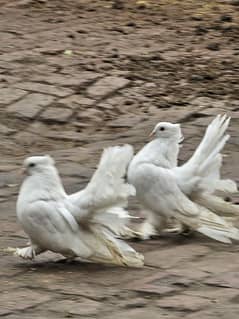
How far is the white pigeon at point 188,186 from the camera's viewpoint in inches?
243

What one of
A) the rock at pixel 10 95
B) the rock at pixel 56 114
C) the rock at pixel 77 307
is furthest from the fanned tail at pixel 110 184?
the rock at pixel 10 95

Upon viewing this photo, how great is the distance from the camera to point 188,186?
20.6 feet

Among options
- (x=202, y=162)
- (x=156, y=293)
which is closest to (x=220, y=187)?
(x=202, y=162)

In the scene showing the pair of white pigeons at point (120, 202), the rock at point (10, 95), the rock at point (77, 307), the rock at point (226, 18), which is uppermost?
the pair of white pigeons at point (120, 202)

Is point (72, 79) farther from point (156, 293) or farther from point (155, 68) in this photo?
point (156, 293)

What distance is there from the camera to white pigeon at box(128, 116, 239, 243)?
6.18 m

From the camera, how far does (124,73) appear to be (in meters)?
10.7

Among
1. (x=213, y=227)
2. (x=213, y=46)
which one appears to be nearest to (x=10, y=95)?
(x=213, y=46)

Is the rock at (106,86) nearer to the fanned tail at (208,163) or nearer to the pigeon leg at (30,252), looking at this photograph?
the fanned tail at (208,163)

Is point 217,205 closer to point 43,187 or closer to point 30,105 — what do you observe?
point 43,187

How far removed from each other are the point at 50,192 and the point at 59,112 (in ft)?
13.1

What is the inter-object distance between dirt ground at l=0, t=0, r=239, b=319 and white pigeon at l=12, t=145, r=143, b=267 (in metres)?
0.11

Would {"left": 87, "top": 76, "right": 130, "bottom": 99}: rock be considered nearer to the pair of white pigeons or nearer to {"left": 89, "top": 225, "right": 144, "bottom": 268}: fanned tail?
the pair of white pigeons

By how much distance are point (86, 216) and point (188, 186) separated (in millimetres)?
868
